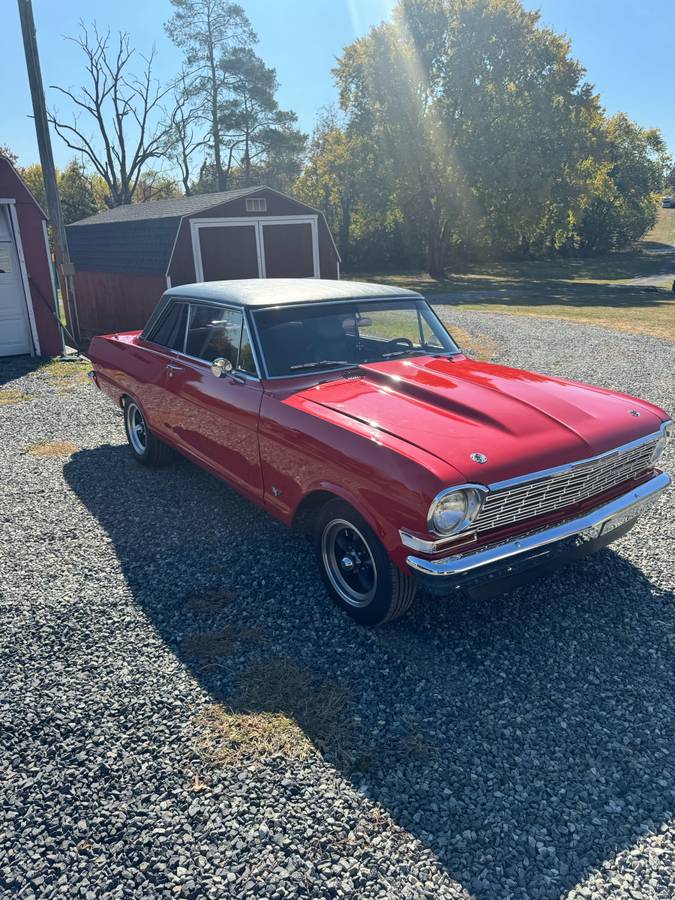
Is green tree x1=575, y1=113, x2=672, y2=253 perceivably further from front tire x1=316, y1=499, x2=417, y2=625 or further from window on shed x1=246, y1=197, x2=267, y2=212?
front tire x1=316, y1=499, x2=417, y2=625

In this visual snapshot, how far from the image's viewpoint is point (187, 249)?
45.6 feet

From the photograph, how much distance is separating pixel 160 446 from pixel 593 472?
401cm

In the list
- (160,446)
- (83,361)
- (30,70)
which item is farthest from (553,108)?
(160,446)

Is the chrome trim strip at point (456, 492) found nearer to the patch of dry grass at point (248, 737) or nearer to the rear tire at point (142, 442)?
the patch of dry grass at point (248, 737)

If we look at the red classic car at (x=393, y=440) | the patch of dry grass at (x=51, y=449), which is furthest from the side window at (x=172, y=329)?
the patch of dry grass at (x=51, y=449)

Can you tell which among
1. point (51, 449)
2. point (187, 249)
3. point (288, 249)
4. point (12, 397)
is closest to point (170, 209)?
point (187, 249)

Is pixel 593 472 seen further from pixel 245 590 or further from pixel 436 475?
pixel 245 590

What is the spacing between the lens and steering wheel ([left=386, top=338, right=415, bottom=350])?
4.98m

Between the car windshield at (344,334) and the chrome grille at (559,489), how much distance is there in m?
1.65

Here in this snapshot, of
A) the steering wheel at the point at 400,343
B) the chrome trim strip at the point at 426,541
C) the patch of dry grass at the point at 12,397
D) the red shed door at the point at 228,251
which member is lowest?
the patch of dry grass at the point at 12,397

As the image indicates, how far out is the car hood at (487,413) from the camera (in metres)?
3.39

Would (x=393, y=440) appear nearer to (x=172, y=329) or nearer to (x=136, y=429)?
(x=172, y=329)

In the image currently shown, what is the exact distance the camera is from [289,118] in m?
42.5

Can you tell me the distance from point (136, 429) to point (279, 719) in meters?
4.18
